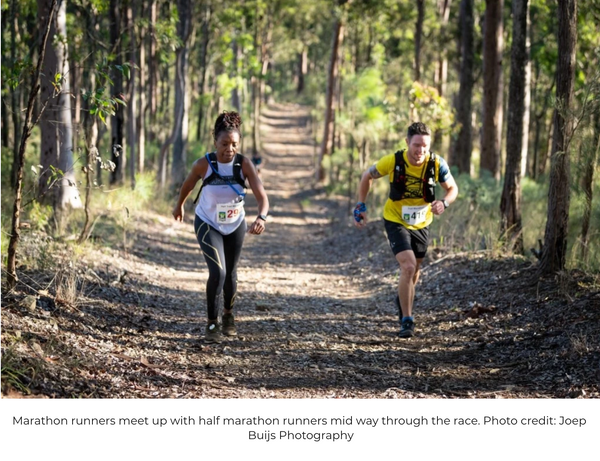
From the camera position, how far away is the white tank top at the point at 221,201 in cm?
699

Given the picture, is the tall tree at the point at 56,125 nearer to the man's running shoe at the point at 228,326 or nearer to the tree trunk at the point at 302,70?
the man's running shoe at the point at 228,326

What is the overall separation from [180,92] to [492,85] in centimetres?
742

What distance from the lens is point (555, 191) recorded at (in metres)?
8.32

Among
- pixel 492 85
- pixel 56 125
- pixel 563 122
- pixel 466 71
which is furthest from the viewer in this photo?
pixel 466 71

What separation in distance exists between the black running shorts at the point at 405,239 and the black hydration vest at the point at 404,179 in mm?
310

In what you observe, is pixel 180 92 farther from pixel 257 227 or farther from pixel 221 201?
pixel 257 227

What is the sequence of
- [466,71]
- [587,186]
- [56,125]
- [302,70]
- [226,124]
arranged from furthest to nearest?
[302,70], [466,71], [56,125], [587,186], [226,124]

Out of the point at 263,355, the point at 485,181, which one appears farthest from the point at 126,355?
the point at 485,181

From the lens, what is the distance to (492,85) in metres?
16.9

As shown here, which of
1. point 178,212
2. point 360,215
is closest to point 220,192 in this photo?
point 178,212

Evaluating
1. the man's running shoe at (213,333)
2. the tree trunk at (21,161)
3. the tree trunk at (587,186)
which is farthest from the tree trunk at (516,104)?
the tree trunk at (21,161)

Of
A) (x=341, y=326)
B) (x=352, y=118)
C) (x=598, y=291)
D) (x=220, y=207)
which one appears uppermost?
(x=352, y=118)

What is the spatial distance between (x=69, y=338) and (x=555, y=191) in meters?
5.17

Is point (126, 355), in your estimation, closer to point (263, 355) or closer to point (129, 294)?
point (263, 355)
